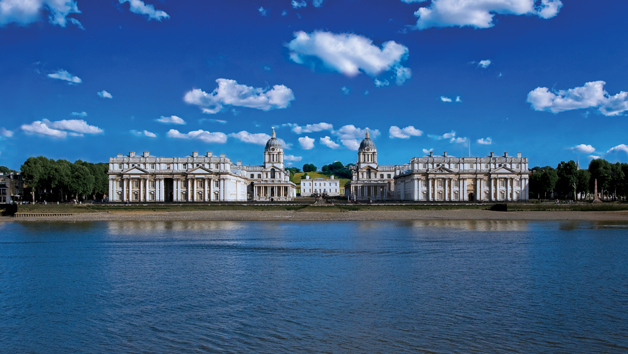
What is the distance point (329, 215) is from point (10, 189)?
73.8 metres

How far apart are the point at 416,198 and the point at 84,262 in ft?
259

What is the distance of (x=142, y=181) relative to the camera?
9712 centimetres

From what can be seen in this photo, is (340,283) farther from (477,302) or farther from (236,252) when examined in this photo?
(236,252)

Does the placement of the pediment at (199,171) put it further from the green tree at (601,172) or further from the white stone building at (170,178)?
the green tree at (601,172)

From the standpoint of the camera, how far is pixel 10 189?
101 m

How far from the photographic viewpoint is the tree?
3497 inches

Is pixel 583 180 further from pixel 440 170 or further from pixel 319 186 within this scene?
pixel 319 186

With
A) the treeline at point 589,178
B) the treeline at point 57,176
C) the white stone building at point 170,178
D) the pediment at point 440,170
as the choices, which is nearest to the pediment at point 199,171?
the white stone building at point 170,178

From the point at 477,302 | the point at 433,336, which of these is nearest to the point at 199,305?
the point at 433,336

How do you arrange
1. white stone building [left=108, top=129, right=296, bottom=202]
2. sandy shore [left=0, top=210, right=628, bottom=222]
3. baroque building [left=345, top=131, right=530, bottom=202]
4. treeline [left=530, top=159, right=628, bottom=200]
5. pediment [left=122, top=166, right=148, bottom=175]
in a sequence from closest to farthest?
sandy shore [left=0, top=210, right=628, bottom=222], treeline [left=530, top=159, right=628, bottom=200], pediment [left=122, top=166, right=148, bottom=175], white stone building [left=108, top=129, right=296, bottom=202], baroque building [left=345, top=131, right=530, bottom=202]

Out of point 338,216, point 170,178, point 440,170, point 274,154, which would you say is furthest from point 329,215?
point 274,154

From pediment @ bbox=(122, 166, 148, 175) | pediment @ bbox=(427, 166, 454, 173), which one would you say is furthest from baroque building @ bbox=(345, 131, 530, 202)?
pediment @ bbox=(122, 166, 148, 175)

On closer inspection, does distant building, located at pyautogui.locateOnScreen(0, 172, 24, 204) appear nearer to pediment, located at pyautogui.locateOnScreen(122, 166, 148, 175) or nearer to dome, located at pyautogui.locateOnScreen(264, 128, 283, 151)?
pediment, located at pyautogui.locateOnScreen(122, 166, 148, 175)

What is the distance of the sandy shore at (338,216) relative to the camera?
203 feet
